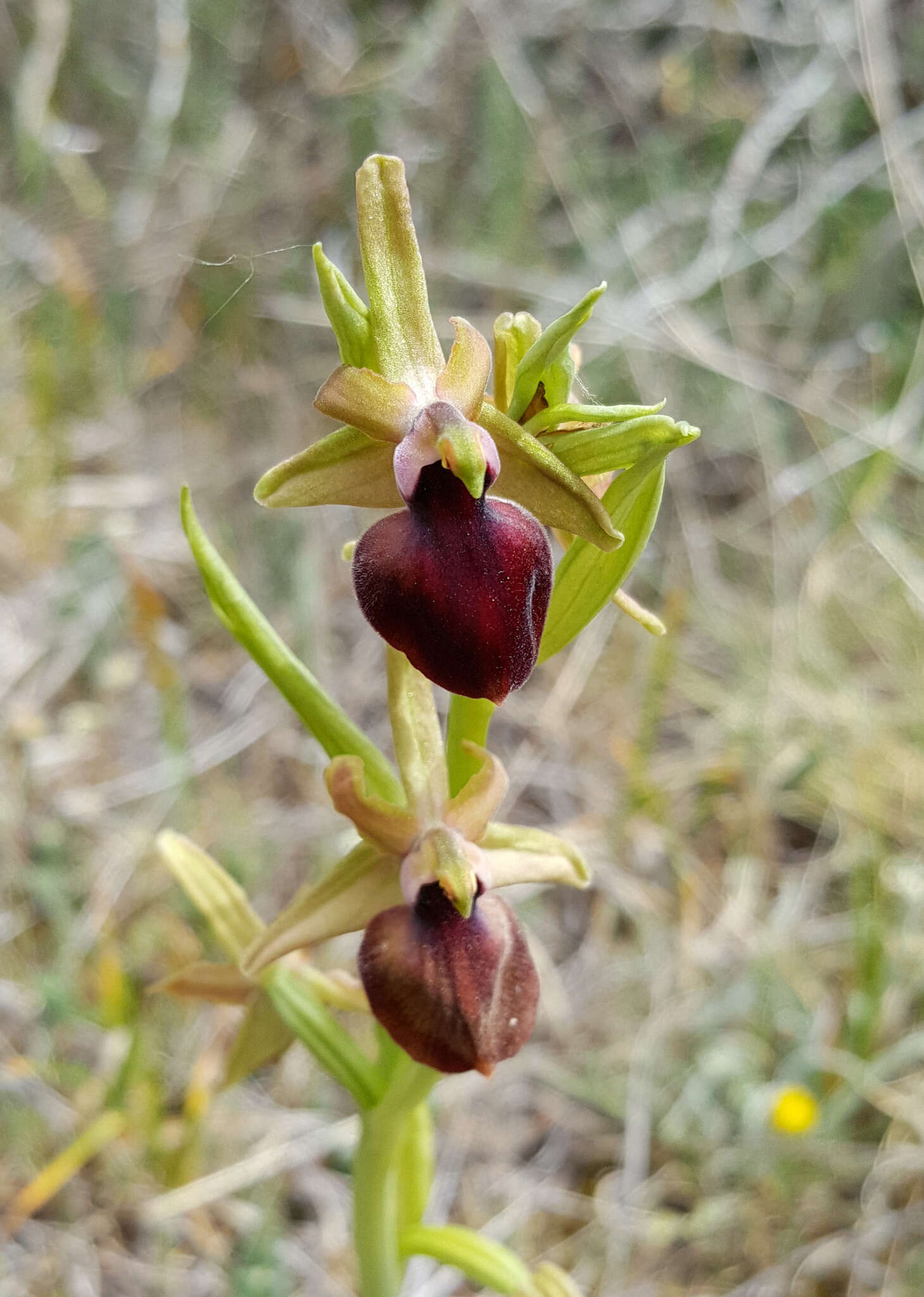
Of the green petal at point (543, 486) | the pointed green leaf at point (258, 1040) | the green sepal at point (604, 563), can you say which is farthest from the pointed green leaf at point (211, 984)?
the green petal at point (543, 486)

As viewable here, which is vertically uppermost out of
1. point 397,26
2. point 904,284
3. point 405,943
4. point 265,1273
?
Result: point 397,26

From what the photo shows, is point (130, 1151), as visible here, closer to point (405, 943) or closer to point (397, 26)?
point (405, 943)

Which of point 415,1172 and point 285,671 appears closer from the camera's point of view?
point 285,671

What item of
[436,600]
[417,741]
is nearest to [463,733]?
[417,741]

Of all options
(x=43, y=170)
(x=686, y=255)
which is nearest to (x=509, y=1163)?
(x=686, y=255)

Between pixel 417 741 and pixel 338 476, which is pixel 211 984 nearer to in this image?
pixel 417 741

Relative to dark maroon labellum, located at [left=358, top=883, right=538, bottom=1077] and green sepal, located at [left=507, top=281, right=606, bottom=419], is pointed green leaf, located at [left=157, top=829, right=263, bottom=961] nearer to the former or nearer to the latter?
dark maroon labellum, located at [left=358, top=883, right=538, bottom=1077]
